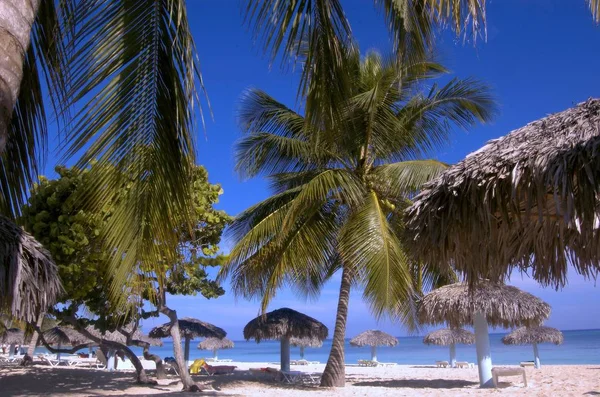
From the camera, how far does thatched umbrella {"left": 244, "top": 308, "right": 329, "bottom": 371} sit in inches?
618

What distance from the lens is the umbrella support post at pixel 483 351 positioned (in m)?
11.5

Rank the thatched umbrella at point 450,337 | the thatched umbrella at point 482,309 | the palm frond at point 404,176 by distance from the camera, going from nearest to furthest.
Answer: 1. the palm frond at point 404,176
2. the thatched umbrella at point 482,309
3. the thatched umbrella at point 450,337

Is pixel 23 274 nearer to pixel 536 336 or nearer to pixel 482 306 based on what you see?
pixel 482 306

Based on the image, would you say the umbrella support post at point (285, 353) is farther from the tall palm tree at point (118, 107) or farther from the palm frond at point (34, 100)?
the palm frond at point (34, 100)

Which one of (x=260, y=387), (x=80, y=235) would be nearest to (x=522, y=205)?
(x=80, y=235)

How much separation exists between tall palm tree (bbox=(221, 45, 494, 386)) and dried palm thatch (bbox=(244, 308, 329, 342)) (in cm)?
324

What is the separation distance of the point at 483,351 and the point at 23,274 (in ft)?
30.6

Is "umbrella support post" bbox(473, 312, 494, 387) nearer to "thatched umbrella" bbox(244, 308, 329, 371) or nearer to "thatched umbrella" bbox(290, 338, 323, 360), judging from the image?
"thatched umbrella" bbox(244, 308, 329, 371)

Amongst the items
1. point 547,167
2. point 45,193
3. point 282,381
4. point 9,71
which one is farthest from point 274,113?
point 9,71

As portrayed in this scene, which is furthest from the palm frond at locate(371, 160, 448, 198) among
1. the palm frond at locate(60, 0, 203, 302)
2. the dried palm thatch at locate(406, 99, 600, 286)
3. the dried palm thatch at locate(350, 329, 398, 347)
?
the dried palm thatch at locate(350, 329, 398, 347)

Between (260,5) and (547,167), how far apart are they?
6.70 ft

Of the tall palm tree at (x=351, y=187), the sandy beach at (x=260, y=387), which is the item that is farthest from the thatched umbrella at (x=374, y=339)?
the tall palm tree at (x=351, y=187)

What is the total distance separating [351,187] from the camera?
999 centimetres

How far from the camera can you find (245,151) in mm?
12734
